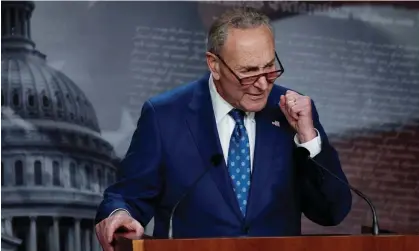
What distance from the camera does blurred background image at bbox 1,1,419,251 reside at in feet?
12.3

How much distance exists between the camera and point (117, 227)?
6.62 ft

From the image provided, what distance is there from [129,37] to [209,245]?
218 cm

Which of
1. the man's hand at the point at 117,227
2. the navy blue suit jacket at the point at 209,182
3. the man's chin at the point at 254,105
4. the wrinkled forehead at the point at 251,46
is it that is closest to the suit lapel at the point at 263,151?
the navy blue suit jacket at the point at 209,182

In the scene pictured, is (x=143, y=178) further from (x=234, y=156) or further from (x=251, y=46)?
(x=251, y=46)

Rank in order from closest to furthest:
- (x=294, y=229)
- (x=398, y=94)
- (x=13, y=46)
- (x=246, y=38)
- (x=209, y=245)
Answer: (x=209, y=245) → (x=246, y=38) → (x=294, y=229) → (x=13, y=46) → (x=398, y=94)

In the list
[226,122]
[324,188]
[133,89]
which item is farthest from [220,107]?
A: [133,89]

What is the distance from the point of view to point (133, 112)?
3.82m

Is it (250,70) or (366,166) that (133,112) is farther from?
(250,70)

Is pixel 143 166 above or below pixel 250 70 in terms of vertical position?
below

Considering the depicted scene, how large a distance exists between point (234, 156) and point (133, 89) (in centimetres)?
156

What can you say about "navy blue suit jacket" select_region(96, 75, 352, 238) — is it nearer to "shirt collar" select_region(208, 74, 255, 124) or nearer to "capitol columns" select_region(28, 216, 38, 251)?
"shirt collar" select_region(208, 74, 255, 124)

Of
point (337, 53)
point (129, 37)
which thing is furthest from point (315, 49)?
point (129, 37)

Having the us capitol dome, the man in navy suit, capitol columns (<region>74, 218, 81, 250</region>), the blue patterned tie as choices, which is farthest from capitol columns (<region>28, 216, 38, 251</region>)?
the blue patterned tie

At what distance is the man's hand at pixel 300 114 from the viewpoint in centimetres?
220
